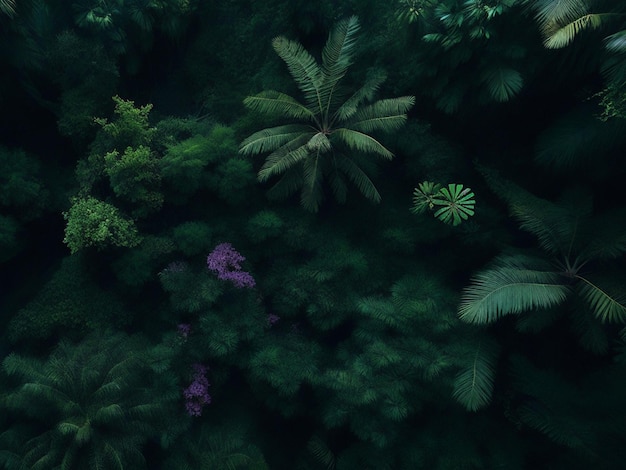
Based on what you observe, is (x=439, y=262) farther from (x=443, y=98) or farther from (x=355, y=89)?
(x=355, y=89)

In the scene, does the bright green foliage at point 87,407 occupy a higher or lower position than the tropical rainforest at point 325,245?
lower

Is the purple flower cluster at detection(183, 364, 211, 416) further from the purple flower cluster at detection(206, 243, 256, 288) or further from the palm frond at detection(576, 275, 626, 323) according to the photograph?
the palm frond at detection(576, 275, 626, 323)

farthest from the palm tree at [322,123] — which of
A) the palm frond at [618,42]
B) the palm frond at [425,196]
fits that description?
the palm frond at [618,42]

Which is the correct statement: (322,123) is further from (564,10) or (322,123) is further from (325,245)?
(564,10)

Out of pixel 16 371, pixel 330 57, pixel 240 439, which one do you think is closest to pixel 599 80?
pixel 330 57

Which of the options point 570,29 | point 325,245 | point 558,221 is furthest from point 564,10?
point 325,245

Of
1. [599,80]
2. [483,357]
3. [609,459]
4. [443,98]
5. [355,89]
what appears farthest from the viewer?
[355,89]

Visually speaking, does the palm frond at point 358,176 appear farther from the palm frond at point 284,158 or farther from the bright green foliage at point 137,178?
the bright green foliage at point 137,178
